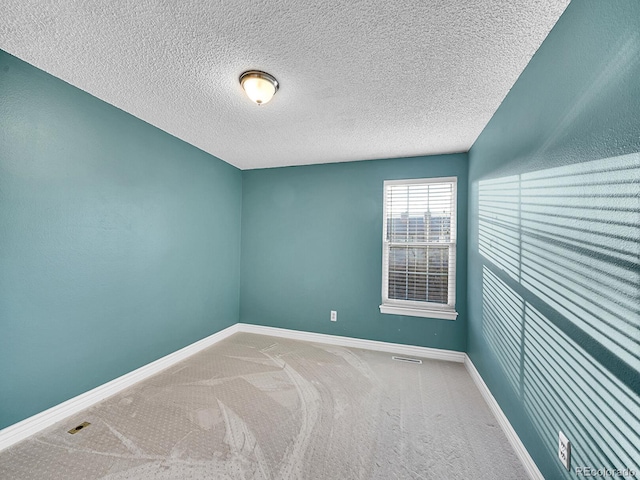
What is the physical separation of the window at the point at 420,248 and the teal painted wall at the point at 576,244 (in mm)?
1327

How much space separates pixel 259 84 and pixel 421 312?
2947mm

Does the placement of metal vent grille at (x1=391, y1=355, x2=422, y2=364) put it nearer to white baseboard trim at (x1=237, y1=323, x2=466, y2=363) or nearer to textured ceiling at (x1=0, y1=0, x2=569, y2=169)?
white baseboard trim at (x1=237, y1=323, x2=466, y2=363)

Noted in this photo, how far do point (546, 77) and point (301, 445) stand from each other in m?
2.63

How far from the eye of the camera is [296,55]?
1.61m

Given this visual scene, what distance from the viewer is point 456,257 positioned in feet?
10.5

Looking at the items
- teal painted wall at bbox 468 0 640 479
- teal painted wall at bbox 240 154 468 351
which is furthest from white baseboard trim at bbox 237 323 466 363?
teal painted wall at bbox 468 0 640 479

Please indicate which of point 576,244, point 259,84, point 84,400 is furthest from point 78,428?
point 576,244

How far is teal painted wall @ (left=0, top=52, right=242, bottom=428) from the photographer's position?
5.74ft

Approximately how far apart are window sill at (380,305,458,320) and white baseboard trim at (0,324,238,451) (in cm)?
242

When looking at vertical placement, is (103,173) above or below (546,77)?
below

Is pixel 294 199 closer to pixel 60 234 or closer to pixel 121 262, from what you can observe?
pixel 121 262

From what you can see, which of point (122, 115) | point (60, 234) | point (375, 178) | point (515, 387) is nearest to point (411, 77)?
point (375, 178)

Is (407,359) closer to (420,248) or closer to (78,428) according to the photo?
(420,248)

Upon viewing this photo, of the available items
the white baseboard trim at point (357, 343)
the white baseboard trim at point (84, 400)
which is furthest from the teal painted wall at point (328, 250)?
the white baseboard trim at point (84, 400)
